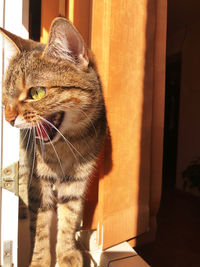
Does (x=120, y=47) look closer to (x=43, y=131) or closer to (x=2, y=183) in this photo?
(x=43, y=131)

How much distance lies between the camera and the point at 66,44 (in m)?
0.42

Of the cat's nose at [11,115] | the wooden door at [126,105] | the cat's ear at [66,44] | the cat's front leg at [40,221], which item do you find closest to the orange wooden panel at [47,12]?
the wooden door at [126,105]

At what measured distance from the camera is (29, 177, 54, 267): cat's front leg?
1.68 ft

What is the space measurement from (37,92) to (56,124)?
72 millimetres

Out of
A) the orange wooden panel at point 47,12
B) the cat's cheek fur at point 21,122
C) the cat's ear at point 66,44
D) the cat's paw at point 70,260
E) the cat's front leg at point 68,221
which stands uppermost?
the orange wooden panel at point 47,12

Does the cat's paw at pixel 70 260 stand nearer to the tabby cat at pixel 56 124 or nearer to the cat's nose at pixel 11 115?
the tabby cat at pixel 56 124

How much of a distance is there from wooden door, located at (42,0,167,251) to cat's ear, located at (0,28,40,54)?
2.8 inches

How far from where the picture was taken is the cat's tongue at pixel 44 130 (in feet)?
1.37

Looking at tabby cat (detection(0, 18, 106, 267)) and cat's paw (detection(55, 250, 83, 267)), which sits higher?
tabby cat (detection(0, 18, 106, 267))

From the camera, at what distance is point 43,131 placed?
0.43 meters

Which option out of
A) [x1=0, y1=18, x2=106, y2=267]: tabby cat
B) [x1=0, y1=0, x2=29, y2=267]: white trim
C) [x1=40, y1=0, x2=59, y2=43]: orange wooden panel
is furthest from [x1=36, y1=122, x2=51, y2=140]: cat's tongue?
[x1=40, y1=0, x2=59, y2=43]: orange wooden panel

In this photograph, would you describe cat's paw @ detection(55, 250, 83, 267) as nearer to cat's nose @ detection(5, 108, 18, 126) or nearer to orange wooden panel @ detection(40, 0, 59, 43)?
cat's nose @ detection(5, 108, 18, 126)

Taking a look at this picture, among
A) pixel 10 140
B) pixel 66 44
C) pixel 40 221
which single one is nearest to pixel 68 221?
pixel 40 221

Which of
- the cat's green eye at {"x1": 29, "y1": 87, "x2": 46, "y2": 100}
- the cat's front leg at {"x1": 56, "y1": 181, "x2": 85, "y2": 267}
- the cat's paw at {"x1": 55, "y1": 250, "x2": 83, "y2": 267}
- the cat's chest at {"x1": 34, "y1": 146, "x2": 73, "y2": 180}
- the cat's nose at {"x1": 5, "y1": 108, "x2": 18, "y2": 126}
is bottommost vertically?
the cat's paw at {"x1": 55, "y1": 250, "x2": 83, "y2": 267}
